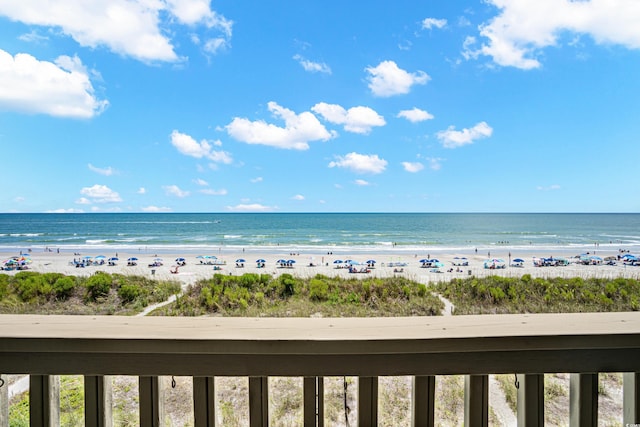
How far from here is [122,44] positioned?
167 centimetres

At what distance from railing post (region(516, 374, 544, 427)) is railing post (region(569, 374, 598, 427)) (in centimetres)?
5

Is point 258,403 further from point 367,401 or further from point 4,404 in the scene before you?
point 4,404

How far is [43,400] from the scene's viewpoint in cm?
48

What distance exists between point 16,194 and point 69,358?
2904 millimetres

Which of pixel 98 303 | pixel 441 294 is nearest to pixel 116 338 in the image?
pixel 98 303

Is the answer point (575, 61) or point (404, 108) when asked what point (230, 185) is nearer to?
point (404, 108)

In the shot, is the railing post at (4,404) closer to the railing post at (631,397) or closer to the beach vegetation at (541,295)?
the railing post at (631,397)

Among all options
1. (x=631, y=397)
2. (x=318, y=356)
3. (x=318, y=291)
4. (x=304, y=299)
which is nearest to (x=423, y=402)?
(x=318, y=356)

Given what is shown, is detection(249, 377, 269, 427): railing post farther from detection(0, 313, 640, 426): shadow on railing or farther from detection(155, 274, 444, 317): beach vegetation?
detection(155, 274, 444, 317): beach vegetation

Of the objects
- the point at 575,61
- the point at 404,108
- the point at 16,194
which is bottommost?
the point at 16,194

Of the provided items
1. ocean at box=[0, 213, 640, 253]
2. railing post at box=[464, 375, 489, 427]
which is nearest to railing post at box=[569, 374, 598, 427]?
railing post at box=[464, 375, 489, 427]

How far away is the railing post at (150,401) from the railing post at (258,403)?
150 millimetres

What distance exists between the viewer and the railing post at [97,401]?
0.48m

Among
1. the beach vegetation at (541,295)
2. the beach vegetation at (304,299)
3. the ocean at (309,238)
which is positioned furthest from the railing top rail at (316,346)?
the ocean at (309,238)
